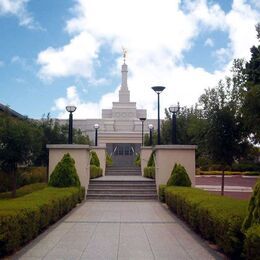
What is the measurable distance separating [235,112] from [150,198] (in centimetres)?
489

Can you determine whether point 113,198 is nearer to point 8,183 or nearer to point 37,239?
point 8,183

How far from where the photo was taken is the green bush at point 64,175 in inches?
646

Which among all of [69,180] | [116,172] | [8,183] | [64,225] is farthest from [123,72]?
[64,225]

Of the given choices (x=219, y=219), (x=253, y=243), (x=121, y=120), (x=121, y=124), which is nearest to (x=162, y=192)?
(x=219, y=219)

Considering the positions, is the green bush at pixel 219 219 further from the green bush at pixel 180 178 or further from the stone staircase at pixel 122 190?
the stone staircase at pixel 122 190

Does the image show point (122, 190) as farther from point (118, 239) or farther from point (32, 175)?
point (118, 239)

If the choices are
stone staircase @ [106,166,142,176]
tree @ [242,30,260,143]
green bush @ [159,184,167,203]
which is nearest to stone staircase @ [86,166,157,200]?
green bush @ [159,184,167,203]

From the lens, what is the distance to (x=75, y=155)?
18438 millimetres

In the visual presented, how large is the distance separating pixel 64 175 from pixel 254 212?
36.3ft

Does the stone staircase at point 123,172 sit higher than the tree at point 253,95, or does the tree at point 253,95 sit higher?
the tree at point 253,95

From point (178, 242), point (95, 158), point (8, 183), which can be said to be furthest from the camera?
point (95, 158)

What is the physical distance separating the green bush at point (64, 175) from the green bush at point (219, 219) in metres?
6.06

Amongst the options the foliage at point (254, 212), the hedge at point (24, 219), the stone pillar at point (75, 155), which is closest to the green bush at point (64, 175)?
the stone pillar at point (75, 155)

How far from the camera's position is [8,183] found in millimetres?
23203
